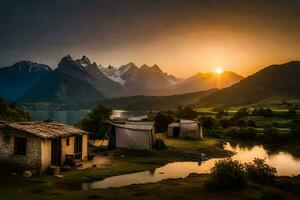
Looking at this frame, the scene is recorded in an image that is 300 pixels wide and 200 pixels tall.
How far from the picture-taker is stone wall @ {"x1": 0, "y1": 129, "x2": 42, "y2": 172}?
2994cm

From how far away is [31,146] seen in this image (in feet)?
99.1

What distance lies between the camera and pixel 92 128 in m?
57.8

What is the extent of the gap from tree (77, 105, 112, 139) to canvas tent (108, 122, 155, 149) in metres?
11.1

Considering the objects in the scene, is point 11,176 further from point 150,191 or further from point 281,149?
point 281,149

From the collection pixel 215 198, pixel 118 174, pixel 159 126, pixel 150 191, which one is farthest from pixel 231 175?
pixel 159 126

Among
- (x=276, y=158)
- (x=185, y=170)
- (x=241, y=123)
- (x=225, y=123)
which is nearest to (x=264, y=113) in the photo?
(x=241, y=123)

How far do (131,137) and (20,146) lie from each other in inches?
648

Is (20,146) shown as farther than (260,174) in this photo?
Yes

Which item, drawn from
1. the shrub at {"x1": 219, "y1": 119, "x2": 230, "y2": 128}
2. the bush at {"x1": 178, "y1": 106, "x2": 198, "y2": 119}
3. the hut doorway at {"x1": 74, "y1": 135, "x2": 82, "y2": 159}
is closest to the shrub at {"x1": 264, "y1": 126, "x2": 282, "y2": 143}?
the shrub at {"x1": 219, "y1": 119, "x2": 230, "y2": 128}

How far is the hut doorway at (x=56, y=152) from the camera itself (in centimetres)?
3238

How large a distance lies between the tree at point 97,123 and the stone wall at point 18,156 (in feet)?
84.3

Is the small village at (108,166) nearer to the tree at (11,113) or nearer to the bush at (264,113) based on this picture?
the tree at (11,113)

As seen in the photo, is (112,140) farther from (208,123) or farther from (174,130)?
(208,123)

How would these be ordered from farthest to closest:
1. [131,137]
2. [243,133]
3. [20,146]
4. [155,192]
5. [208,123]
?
[208,123]
[243,133]
[131,137]
[20,146]
[155,192]
